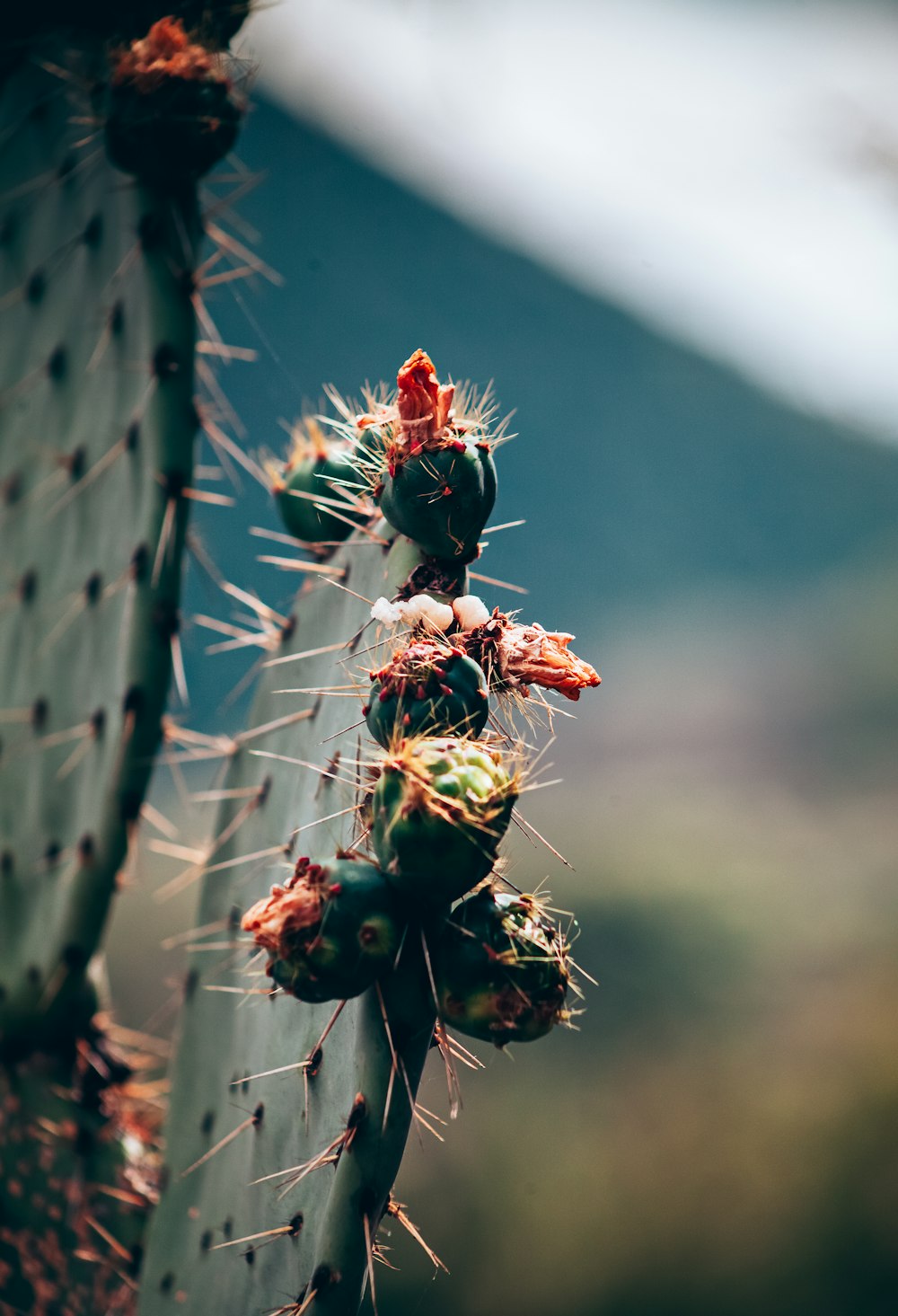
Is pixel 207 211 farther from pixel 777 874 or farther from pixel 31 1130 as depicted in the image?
pixel 777 874

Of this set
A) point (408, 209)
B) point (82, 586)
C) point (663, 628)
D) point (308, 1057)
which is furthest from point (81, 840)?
point (663, 628)

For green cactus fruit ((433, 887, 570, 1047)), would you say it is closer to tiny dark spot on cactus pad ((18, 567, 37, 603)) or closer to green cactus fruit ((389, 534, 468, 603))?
green cactus fruit ((389, 534, 468, 603))

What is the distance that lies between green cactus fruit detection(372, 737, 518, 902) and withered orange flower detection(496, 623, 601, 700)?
2.4 inches

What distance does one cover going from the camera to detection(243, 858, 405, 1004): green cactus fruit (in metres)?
0.47

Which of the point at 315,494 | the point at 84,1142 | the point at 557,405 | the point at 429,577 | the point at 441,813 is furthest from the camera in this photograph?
the point at 557,405

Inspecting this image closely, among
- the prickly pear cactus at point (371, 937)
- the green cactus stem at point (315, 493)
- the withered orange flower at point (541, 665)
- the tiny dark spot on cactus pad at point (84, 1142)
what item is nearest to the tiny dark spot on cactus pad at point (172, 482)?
the green cactus stem at point (315, 493)

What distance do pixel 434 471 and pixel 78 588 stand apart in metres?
0.57

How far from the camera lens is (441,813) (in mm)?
441

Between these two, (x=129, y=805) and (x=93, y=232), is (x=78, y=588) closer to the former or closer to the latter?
(x=129, y=805)

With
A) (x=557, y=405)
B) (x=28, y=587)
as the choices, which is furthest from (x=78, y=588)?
(x=557, y=405)

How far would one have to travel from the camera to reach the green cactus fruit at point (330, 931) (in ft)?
1.55

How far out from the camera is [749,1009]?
98.5 inches

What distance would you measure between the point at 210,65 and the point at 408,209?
7.07 feet

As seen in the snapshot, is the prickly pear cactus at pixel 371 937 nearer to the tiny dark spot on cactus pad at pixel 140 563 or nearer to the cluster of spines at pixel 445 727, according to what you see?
the cluster of spines at pixel 445 727
